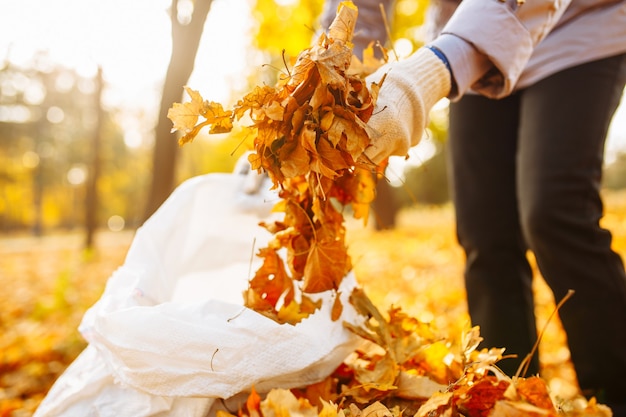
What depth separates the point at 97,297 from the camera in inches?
139

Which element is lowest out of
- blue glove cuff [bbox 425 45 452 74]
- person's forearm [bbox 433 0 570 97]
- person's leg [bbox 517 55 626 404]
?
person's leg [bbox 517 55 626 404]

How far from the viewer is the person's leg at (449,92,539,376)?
155cm

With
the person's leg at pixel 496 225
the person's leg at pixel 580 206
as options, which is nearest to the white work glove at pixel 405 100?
the person's leg at pixel 580 206

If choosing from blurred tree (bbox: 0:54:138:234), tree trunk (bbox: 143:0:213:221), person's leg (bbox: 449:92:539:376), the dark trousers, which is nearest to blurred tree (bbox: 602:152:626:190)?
blurred tree (bbox: 0:54:138:234)

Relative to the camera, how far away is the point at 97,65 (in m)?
6.32

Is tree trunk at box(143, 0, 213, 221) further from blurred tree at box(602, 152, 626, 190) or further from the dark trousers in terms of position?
blurred tree at box(602, 152, 626, 190)

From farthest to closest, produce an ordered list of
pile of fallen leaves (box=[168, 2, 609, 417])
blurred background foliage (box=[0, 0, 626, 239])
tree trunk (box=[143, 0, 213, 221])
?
blurred background foliage (box=[0, 0, 626, 239]), tree trunk (box=[143, 0, 213, 221]), pile of fallen leaves (box=[168, 2, 609, 417])

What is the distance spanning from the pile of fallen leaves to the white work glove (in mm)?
40

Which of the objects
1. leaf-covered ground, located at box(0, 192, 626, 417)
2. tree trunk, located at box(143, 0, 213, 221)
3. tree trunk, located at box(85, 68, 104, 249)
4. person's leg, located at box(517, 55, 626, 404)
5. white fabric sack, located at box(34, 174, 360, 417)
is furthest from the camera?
tree trunk, located at box(85, 68, 104, 249)

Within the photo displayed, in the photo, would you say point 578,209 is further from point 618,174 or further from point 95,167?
point 618,174

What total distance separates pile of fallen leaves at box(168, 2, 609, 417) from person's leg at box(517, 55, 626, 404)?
0.29 meters

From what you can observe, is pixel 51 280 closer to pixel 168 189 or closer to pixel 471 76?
pixel 168 189

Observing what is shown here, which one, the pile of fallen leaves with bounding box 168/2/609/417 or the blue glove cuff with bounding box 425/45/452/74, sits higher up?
the blue glove cuff with bounding box 425/45/452/74

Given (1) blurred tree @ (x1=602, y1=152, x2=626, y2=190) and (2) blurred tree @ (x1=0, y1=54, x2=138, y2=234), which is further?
(1) blurred tree @ (x1=602, y1=152, x2=626, y2=190)
